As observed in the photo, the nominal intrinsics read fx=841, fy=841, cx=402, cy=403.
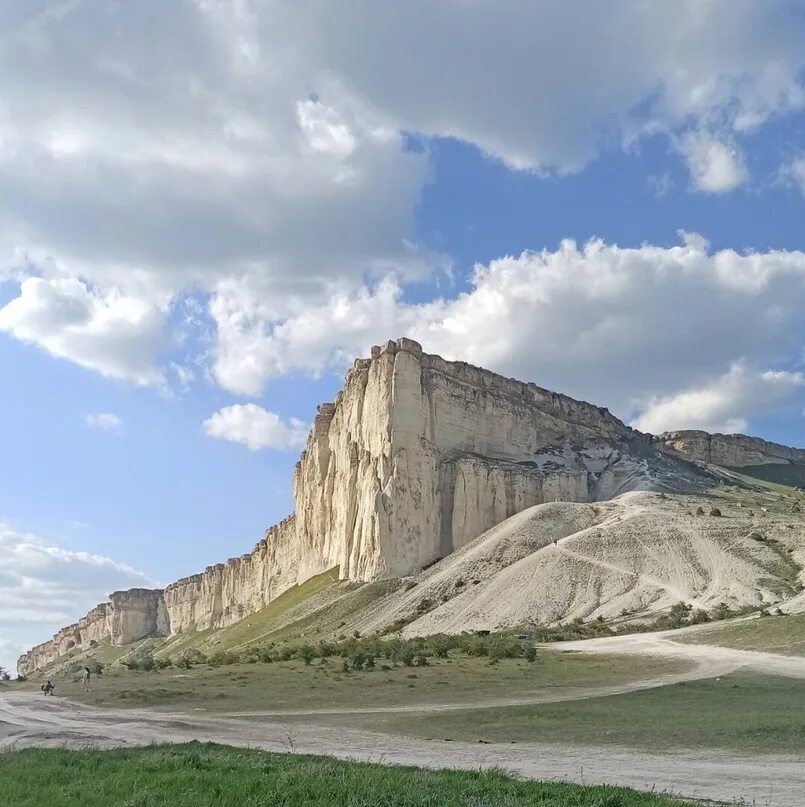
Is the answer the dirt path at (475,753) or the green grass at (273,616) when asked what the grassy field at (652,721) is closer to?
the dirt path at (475,753)

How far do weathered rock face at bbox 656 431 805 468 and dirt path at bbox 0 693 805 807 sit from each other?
158128 millimetres

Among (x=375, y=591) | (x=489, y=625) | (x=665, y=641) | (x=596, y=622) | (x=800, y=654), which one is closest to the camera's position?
(x=800, y=654)

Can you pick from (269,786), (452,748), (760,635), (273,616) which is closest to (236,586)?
(273,616)

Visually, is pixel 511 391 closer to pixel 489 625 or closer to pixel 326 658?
pixel 489 625

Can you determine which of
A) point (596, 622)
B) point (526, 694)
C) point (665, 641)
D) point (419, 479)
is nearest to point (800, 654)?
point (665, 641)

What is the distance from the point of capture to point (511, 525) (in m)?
86.9

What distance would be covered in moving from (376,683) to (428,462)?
63.4m

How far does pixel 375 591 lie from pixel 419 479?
1619cm

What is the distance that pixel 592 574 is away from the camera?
2650 inches

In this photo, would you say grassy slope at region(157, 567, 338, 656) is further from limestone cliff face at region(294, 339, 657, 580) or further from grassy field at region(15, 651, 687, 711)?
grassy field at region(15, 651, 687, 711)

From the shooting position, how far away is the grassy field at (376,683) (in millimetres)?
28734

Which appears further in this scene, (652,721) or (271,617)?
(271,617)

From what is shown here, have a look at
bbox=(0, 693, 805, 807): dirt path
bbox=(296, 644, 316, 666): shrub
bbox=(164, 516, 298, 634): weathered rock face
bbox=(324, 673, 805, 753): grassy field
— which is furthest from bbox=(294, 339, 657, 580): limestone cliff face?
bbox=(0, 693, 805, 807): dirt path

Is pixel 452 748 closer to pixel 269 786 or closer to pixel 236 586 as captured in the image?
pixel 269 786
